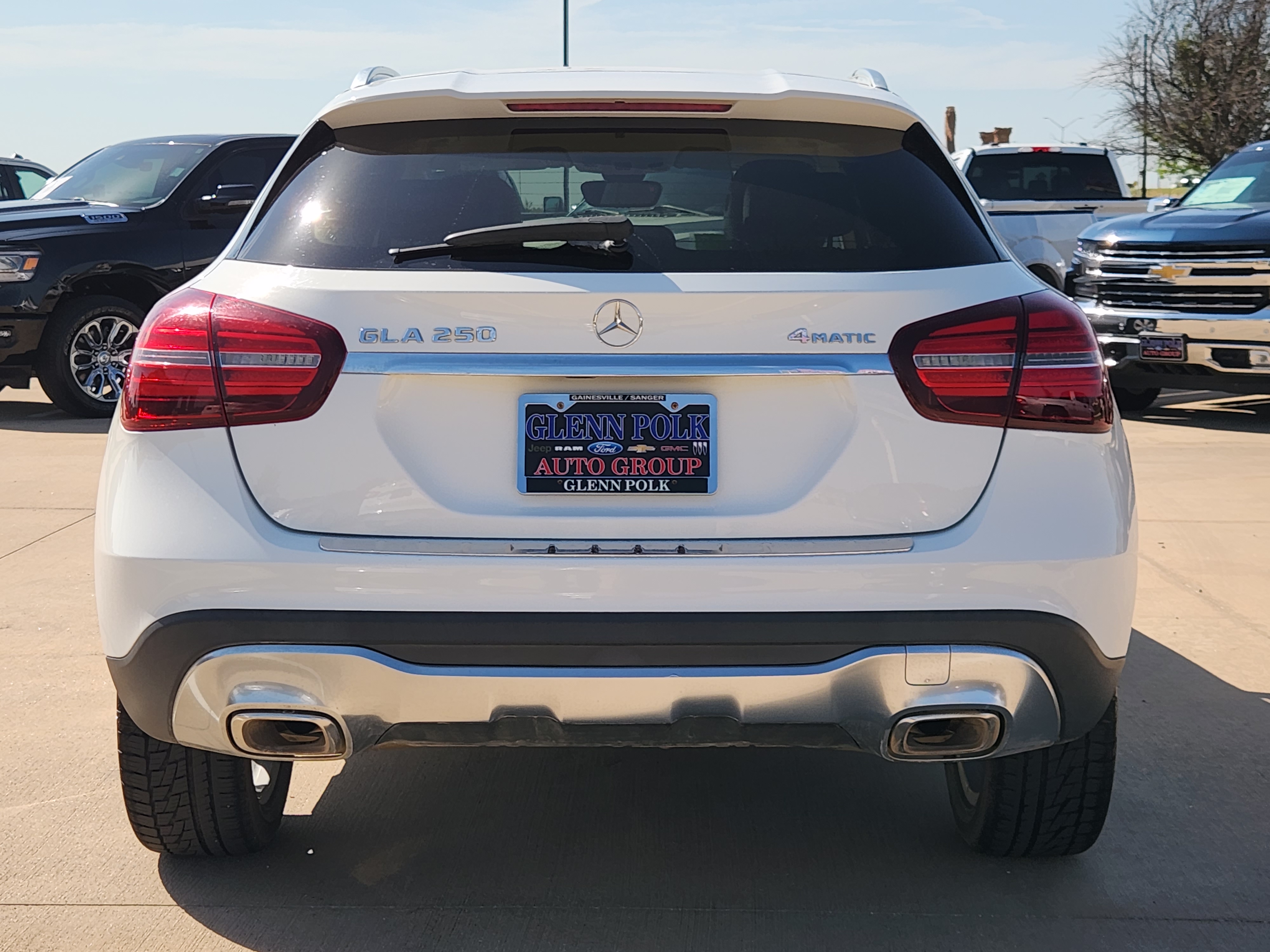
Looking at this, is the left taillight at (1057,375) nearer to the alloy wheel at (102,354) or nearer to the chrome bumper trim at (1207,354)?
the chrome bumper trim at (1207,354)

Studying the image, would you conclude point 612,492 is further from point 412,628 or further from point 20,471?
point 20,471

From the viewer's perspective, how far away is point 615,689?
101 inches

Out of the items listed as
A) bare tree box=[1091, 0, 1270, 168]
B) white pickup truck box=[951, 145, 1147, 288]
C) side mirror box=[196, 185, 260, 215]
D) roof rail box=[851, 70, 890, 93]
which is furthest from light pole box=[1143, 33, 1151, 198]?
roof rail box=[851, 70, 890, 93]

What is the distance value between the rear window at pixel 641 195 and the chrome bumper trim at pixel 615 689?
0.71 m

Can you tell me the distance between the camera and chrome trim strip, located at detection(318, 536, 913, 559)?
2541 millimetres

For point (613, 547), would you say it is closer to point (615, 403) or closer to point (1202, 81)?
point (615, 403)

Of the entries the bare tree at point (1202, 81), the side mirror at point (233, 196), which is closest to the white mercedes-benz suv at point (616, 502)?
the side mirror at point (233, 196)

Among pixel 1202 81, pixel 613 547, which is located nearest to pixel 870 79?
pixel 613 547

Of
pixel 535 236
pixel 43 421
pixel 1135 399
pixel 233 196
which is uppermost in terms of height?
pixel 233 196

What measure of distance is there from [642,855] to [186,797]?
3.27 feet

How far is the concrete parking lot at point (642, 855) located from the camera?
9.61 ft

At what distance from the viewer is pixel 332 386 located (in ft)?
8.43

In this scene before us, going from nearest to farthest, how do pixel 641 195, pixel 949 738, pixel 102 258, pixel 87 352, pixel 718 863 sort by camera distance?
pixel 949 738
pixel 641 195
pixel 718 863
pixel 102 258
pixel 87 352

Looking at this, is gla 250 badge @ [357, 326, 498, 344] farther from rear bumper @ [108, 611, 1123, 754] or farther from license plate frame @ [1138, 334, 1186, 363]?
license plate frame @ [1138, 334, 1186, 363]
